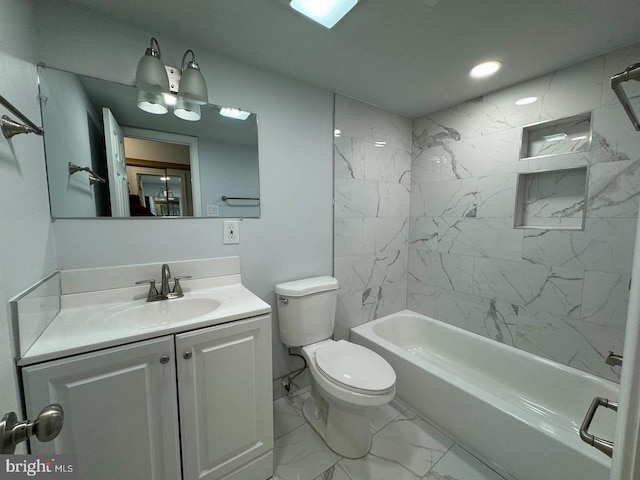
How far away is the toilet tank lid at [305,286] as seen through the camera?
5.02 feet

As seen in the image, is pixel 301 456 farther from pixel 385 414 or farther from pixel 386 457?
pixel 385 414

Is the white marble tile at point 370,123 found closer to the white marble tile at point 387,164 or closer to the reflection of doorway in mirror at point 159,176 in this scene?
the white marble tile at point 387,164

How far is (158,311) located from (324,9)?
5.09 ft

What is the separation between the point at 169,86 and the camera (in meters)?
1.23

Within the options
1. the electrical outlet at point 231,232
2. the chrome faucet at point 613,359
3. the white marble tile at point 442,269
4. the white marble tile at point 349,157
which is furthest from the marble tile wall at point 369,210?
the chrome faucet at point 613,359

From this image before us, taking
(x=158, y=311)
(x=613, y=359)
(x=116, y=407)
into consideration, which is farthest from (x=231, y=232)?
(x=613, y=359)

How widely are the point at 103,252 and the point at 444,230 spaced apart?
2.24 meters

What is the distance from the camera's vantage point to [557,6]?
3.46 ft

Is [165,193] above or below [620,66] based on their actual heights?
below

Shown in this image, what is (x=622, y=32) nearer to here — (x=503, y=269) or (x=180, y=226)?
(x=503, y=269)

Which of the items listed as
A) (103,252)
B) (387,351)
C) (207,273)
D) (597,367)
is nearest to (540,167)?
(597,367)

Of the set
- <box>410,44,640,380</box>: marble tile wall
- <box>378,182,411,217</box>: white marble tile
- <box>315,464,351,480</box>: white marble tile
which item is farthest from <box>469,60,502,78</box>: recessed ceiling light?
<box>315,464,351,480</box>: white marble tile

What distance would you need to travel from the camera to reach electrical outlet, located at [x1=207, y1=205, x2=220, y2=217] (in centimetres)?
141

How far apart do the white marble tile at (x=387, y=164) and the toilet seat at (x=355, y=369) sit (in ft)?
4.27
